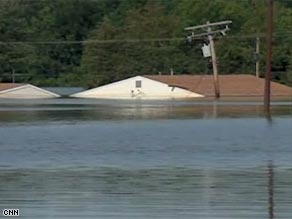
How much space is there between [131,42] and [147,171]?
90067 mm

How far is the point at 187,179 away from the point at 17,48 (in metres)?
99.3

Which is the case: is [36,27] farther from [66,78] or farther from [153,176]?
[153,176]

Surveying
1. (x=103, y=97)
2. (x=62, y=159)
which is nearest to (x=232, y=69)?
(x=103, y=97)

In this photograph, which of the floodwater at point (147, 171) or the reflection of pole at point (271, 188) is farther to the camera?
the floodwater at point (147, 171)

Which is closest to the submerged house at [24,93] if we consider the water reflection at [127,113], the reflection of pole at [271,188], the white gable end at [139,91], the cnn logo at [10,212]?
the white gable end at [139,91]

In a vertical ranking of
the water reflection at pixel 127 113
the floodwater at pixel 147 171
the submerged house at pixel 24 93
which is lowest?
the submerged house at pixel 24 93

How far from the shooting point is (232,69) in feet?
364

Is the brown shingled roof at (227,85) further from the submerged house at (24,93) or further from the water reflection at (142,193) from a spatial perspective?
the water reflection at (142,193)

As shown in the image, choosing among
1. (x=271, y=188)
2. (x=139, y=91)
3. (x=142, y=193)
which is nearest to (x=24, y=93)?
(x=139, y=91)

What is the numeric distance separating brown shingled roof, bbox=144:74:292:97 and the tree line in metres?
3.63

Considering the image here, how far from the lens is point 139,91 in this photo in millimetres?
94312

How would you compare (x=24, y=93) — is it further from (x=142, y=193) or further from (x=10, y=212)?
(x=10, y=212)

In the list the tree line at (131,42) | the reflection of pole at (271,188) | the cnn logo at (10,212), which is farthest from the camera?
the tree line at (131,42)

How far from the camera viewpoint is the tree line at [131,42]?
359ft
